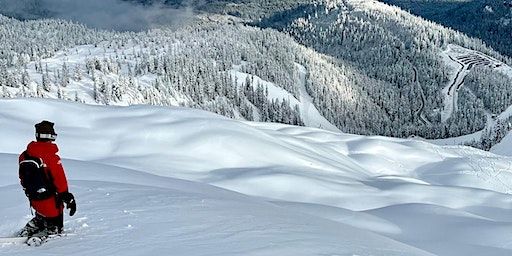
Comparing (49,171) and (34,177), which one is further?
(49,171)

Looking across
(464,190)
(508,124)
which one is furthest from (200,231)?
(508,124)

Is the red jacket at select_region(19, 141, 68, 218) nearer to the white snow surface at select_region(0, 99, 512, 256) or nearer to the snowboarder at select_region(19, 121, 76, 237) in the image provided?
the snowboarder at select_region(19, 121, 76, 237)

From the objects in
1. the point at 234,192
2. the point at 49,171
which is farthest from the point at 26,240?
the point at 234,192

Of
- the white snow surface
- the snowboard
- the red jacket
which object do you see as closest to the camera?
the snowboard

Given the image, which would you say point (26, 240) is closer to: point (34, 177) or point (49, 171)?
point (34, 177)

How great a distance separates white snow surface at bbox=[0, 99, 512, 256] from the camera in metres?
9.52

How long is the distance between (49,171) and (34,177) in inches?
10.7

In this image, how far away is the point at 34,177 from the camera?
376 inches

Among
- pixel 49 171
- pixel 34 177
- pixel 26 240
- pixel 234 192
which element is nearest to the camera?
pixel 26 240

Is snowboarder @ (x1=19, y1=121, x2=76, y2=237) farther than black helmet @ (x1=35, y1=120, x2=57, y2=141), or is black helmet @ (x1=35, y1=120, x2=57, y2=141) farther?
black helmet @ (x1=35, y1=120, x2=57, y2=141)

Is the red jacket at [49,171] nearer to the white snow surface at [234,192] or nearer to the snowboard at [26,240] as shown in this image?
the snowboard at [26,240]

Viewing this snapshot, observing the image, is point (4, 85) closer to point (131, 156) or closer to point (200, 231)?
point (131, 156)

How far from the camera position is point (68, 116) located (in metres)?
31.5

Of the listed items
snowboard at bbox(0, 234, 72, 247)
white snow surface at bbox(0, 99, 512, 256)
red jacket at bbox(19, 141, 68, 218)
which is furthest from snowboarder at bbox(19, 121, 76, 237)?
white snow surface at bbox(0, 99, 512, 256)
